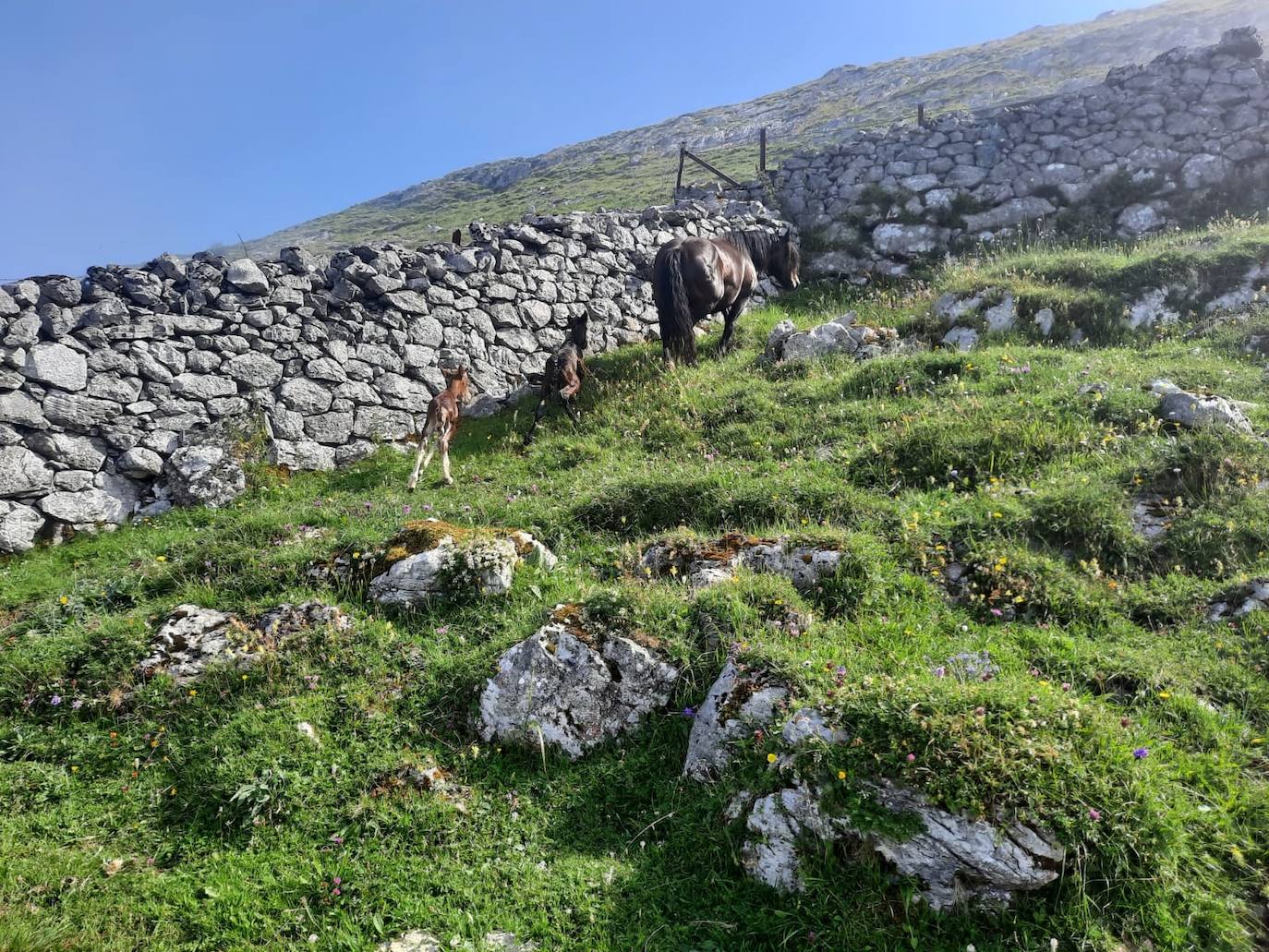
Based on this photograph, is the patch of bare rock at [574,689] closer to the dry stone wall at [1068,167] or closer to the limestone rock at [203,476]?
the limestone rock at [203,476]

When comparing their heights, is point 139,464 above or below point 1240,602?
above

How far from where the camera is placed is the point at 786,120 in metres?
64.5

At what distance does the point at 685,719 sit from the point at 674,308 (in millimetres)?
9489

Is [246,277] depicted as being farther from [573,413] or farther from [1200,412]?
[1200,412]

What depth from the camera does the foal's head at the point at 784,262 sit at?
16578mm

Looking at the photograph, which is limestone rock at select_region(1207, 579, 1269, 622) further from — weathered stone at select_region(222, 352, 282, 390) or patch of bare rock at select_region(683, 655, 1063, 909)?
weathered stone at select_region(222, 352, 282, 390)

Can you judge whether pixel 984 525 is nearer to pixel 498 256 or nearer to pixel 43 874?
pixel 43 874

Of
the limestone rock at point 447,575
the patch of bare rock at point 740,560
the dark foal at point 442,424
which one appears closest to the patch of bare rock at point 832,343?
the dark foal at point 442,424

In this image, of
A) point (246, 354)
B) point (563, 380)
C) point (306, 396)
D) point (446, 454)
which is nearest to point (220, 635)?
point (446, 454)

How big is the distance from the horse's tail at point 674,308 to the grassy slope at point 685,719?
4851 mm

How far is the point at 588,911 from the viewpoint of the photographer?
13.5 ft

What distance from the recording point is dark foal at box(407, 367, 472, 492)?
34.4ft

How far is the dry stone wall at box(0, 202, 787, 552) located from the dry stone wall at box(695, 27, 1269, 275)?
7638 millimetres

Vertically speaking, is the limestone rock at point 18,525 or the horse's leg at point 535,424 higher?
the limestone rock at point 18,525
